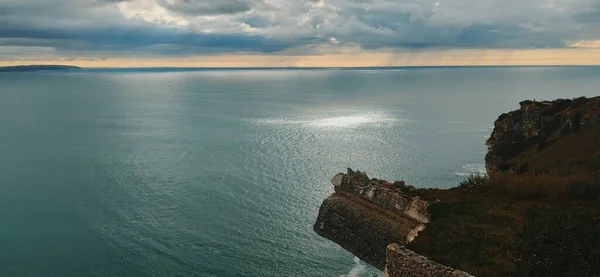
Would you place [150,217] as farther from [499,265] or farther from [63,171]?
[499,265]

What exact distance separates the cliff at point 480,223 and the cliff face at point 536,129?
9.51 metres

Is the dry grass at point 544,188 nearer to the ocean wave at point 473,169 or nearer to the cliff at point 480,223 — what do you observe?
the cliff at point 480,223

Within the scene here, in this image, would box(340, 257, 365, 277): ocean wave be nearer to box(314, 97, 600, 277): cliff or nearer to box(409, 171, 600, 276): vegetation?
box(314, 97, 600, 277): cliff

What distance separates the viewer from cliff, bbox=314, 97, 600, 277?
54.9ft

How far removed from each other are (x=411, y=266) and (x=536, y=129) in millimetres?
58383

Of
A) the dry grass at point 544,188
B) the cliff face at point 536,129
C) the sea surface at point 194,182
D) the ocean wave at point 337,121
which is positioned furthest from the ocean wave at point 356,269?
the ocean wave at point 337,121

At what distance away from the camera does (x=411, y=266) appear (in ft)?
63.6

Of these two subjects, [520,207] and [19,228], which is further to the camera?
[19,228]

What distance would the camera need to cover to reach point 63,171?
6425 centimetres

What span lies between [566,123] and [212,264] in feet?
182

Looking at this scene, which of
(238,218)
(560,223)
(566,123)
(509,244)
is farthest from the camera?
(566,123)

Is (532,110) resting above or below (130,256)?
above

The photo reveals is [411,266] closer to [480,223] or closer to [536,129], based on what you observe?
[480,223]

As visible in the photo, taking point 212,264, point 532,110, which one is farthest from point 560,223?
point 532,110
